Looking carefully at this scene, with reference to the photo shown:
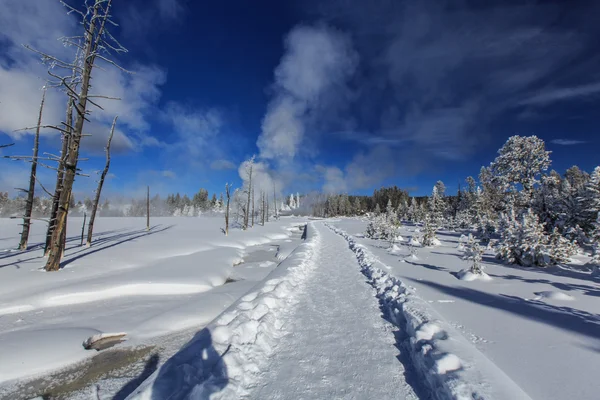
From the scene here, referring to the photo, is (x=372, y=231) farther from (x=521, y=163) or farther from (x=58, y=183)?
(x=58, y=183)

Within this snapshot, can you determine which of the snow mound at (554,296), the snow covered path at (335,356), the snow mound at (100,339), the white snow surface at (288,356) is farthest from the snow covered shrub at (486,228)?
the snow mound at (100,339)

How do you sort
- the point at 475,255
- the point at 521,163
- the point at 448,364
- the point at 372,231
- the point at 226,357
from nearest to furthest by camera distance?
the point at 448,364, the point at 226,357, the point at 475,255, the point at 521,163, the point at 372,231

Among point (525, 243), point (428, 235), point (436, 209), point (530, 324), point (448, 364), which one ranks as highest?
point (436, 209)

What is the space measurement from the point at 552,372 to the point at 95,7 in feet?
51.5

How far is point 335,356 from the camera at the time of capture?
13.3 feet

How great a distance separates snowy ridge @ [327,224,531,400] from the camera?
2.84 m

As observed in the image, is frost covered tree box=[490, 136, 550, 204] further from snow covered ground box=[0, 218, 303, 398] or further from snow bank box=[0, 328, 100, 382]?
snow bank box=[0, 328, 100, 382]

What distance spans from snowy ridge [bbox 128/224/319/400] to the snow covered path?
226 mm

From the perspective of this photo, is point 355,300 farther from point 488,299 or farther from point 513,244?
point 513,244

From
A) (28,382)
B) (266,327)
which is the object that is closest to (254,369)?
(266,327)

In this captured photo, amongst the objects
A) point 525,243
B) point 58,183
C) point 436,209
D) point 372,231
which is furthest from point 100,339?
point 436,209

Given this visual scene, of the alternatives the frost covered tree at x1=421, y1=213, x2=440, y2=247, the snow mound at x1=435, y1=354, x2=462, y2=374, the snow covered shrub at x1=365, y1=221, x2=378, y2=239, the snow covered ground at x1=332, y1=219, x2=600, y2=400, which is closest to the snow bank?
the snow mound at x1=435, y1=354, x2=462, y2=374

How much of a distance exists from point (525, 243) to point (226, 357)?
46.5 feet

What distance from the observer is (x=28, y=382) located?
4.07m
